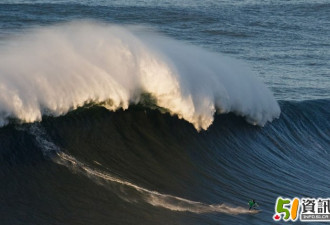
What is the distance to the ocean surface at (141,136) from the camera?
12.7 metres

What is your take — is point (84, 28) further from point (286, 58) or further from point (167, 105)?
point (286, 58)

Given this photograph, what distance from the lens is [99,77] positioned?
1582 centimetres

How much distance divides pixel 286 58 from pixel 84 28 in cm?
1822

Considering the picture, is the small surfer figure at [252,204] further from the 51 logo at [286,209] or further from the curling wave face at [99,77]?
the curling wave face at [99,77]

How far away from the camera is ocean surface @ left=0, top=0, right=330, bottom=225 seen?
41.7 feet

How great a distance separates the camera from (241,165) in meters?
16.8

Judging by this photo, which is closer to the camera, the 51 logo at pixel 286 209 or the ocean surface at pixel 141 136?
the ocean surface at pixel 141 136

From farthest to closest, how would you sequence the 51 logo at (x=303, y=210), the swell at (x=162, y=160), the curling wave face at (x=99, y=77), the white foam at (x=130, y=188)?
1. the curling wave face at (x=99, y=77)
2. the 51 logo at (x=303, y=210)
3. the swell at (x=162, y=160)
4. the white foam at (x=130, y=188)

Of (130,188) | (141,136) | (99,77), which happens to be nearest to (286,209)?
(130,188)

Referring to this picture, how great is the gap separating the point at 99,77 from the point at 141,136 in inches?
66.4

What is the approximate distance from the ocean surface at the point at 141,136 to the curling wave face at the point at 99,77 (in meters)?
0.03

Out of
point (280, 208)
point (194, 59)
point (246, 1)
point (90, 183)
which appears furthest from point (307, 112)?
point (246, 1)

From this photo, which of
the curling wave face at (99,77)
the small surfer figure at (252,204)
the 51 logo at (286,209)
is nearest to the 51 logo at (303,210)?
the 51 logo at (286,209)

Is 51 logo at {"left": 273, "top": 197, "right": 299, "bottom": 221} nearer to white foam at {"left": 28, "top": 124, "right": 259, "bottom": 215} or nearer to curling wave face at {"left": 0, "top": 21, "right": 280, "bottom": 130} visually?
white foam at {"left": 28, "top": 124, "right": 259, "bottom": 215}
